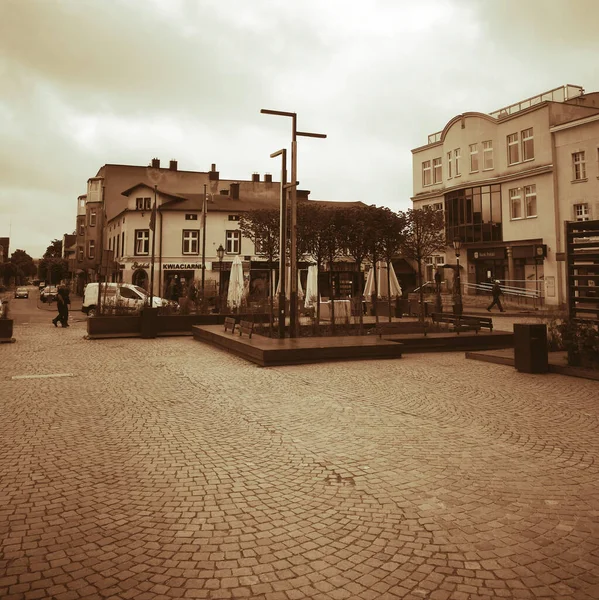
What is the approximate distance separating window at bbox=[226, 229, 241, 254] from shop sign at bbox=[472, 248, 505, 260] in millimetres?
20582

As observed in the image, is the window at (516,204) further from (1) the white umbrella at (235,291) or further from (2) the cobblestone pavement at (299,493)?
(2) the cobblestone pavement at (299,493)

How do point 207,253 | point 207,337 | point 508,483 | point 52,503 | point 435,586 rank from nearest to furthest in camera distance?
point 435,586 → point 52,503 → point 508,483 → point 207,337 → point 207,253

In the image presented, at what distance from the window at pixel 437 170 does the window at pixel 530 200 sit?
378 inches

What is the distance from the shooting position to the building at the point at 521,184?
3269 centimetres

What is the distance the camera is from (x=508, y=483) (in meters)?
4.52

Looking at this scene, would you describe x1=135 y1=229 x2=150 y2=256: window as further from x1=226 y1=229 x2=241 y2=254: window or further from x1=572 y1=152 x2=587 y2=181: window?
x1=572 y1=152 x2=587 y2=181: window

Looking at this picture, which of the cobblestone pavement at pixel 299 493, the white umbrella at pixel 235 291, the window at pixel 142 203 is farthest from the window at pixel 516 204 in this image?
the cobblestone pavement at pixel 299 493

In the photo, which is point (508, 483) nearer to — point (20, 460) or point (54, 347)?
point (20, 460)

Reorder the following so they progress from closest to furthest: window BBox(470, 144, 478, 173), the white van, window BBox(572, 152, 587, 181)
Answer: the white van, window BBox(572, 152, 587, 181), window BBox(470, 144, 478, 173)

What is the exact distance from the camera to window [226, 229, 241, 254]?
47.5 meters

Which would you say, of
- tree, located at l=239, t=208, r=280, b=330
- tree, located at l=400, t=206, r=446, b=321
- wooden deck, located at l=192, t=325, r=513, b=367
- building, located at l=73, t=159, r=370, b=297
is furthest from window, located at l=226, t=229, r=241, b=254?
wooden deck, located at l=192, t=325, r=513, b=367

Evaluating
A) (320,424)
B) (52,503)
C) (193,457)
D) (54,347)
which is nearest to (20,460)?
(52,503)

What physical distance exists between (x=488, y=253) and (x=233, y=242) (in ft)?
72.6

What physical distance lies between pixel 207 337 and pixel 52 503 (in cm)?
1270
